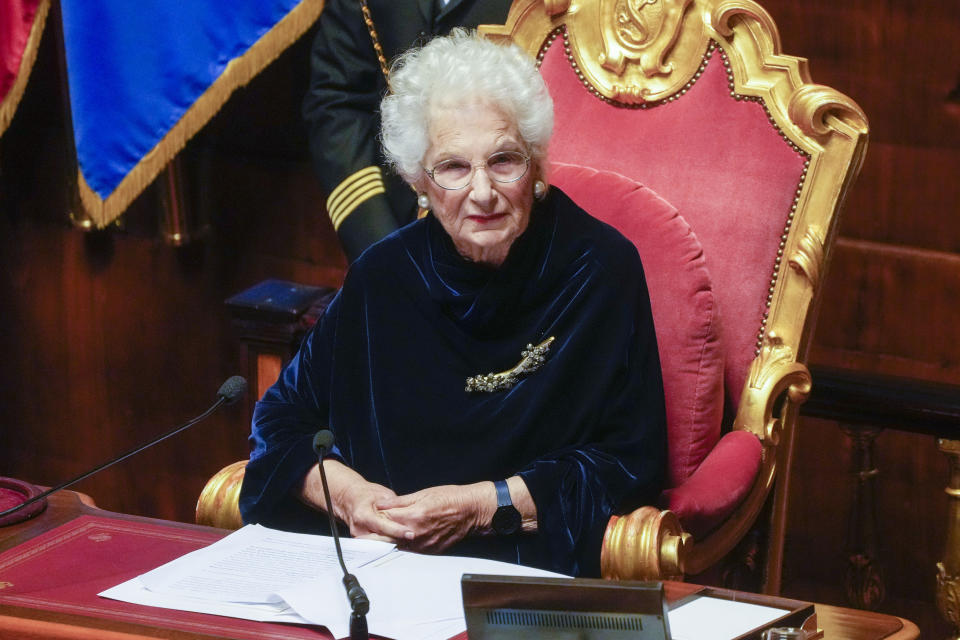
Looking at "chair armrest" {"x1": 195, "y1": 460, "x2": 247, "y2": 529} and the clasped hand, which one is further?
"chair armrest" {"x1": 195, "y1": 460, "x2": 247, "y2": 529}

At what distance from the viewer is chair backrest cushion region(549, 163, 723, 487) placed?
81.0 inches

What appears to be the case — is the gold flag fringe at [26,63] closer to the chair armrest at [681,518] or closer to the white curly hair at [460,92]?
the white curly hair at [460,92]

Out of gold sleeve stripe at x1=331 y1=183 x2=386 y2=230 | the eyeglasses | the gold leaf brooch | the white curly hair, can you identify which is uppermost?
the white curly hair

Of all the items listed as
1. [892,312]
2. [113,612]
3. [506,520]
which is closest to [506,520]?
[506,520]

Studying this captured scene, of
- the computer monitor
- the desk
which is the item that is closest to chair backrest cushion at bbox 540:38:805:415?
the desk

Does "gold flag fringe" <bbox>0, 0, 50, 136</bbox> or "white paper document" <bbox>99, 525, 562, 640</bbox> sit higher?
"gold flag fringe" <bbox>0, 0, 50, 136</bbox>

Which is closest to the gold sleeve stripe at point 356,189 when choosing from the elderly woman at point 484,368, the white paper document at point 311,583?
the elderly woman at point 484,368

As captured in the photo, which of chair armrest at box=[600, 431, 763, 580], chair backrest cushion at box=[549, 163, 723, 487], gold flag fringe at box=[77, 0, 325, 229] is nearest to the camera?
chair armrest at box=[600, 431, 763, 580]

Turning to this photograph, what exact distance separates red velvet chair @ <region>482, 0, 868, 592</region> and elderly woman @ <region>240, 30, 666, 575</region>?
0.50 feet

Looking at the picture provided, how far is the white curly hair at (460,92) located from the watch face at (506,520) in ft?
1.64

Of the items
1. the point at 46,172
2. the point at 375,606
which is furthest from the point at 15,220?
the point at 375,606

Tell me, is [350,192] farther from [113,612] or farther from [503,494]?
[113,612]

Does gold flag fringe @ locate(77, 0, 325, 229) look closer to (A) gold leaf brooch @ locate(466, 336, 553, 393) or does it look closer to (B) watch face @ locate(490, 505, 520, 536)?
(A) gold leaf brooch @ locate(466, 336, 553, 393)

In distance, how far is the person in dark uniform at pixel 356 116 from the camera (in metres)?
2.58
